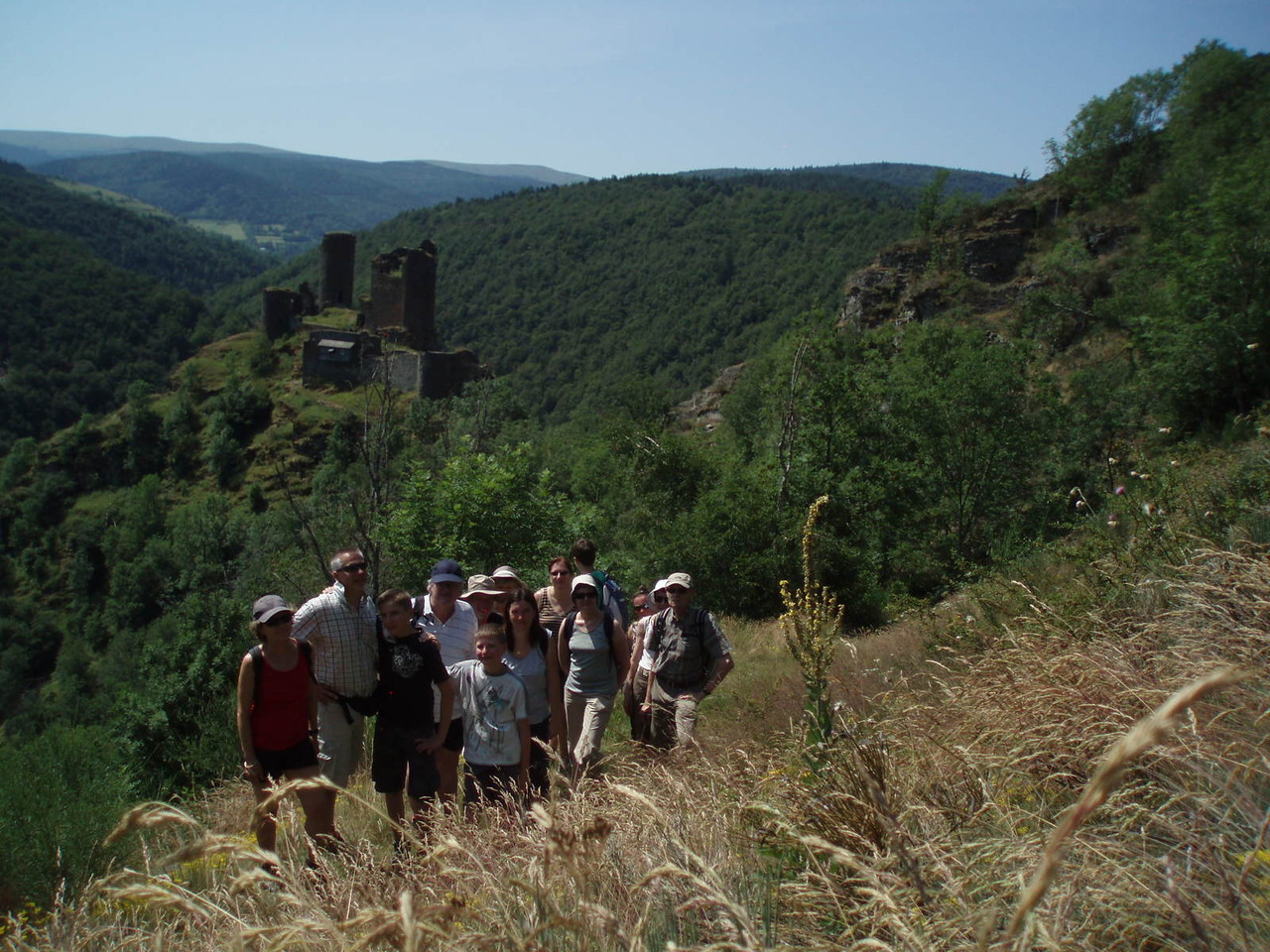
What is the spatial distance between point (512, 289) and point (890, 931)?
4106 inches

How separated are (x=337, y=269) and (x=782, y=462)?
49.3m

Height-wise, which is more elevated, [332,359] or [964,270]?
[964,270]

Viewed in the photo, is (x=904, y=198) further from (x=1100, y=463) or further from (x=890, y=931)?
(x=890, y=931)

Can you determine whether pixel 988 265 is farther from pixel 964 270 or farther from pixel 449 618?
pixel 449 618

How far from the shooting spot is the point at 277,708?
4.38 meters

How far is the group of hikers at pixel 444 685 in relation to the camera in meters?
4.36

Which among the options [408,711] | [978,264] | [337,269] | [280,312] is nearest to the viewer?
[408,711]

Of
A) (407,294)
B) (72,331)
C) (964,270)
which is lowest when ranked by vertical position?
(72,331)

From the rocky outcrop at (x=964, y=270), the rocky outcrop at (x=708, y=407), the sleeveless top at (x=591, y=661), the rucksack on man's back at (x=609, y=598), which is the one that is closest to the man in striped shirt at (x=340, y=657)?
the sleeveless top at (x=591, y=661)

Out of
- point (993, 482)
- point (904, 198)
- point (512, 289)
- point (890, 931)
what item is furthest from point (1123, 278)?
point (904, 198)

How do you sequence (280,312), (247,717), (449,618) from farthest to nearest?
(280,312) → (449,618) → (247,717)

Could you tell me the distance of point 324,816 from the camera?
167 inches

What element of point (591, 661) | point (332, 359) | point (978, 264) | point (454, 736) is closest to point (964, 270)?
point (978, 264)

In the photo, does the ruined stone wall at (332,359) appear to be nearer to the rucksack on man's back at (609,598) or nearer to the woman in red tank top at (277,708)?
the rucksack on man's back at (609,598)
